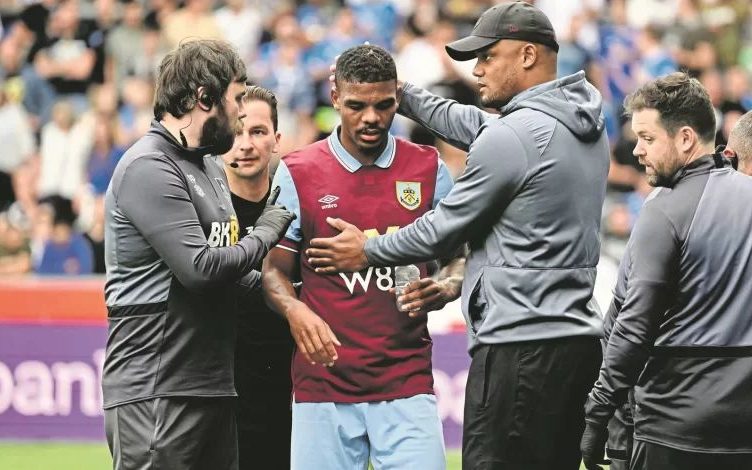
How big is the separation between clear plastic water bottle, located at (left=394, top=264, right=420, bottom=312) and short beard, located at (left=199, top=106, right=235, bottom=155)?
43.3 inches

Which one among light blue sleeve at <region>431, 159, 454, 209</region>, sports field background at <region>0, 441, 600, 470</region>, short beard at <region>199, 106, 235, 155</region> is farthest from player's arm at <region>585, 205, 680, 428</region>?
sports field background at <region>0, 441, 600, 470</region>

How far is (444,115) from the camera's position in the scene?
21.2ft

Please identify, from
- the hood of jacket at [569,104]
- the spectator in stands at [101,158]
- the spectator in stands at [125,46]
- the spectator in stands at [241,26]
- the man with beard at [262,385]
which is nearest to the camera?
the hood of jacket at [569,104]

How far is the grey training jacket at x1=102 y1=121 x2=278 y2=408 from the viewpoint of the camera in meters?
5.44

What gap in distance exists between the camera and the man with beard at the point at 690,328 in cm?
536

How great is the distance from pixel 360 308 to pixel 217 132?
45.1 inches

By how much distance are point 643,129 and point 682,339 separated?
89 cm

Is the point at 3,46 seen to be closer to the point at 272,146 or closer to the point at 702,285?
the point at 272,146

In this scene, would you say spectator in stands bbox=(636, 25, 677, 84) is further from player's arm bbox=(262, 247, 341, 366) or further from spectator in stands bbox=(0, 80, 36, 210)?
player's arm bbox=(262, 247, 341, 366)

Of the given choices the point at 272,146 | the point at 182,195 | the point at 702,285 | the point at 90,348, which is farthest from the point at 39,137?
the point at 702,285

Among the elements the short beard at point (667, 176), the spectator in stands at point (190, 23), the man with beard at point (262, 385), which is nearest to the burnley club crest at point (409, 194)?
the man with beard at point (262, 385)

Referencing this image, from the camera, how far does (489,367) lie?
5672 mm

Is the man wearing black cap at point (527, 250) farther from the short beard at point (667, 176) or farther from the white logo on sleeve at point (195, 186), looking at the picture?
the white logo on sleeve at point (195, 186)

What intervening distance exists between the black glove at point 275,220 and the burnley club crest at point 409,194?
1.97 ft
